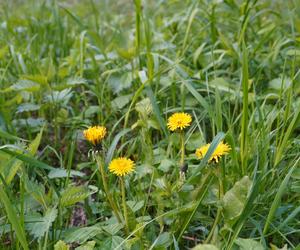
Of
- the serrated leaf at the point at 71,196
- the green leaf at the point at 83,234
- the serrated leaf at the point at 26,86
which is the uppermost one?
the serrated leaf at the point at 26,86

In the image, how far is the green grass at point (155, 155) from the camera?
119 cm

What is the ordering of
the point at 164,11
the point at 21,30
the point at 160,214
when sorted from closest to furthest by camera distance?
the point at 160,214, the point at 21,30, the point at 164,11

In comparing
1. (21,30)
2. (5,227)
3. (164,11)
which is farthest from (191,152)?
(164,11)

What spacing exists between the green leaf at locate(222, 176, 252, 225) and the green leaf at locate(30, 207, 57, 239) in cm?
40

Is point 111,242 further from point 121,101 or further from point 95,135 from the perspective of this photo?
point 121,101

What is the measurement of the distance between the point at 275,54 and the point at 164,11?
4.92ft

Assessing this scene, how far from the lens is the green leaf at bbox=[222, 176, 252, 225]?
3.76 feet

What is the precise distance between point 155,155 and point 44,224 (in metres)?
0.42

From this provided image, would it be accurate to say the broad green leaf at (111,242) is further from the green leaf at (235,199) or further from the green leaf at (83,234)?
the green leaf at (235,199)

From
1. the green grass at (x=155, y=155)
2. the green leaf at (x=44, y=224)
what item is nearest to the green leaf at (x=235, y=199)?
the green grass at (x=155, y=155)

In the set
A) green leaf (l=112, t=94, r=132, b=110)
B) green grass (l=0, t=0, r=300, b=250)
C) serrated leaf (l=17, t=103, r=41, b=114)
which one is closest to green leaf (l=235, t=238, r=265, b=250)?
green grass (l=0, t=0, r=300, b=250)

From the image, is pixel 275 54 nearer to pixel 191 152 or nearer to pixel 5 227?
pixel 191 152

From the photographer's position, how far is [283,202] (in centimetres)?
139

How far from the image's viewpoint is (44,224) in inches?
47.5
